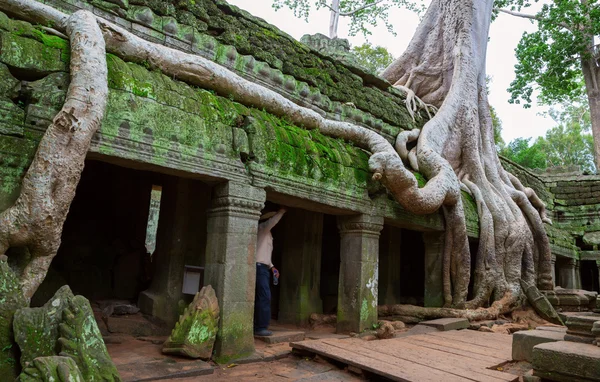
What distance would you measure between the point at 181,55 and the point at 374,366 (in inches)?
124

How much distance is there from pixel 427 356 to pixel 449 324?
185cm

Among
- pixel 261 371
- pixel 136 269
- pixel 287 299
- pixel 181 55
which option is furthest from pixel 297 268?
pixel 181 55

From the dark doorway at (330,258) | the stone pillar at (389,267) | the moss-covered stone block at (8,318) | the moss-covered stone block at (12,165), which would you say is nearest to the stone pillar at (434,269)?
the stone pillar at (389,267)

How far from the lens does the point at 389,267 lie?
7.82m

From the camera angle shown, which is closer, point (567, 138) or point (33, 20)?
point (33, 20)

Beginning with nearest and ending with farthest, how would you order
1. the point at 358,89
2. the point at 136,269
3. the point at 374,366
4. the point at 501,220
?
the point at 374,366
the point at 136,269
the point at 358,89
the point at 501,220

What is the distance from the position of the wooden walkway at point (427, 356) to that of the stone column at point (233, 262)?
62 centimetres

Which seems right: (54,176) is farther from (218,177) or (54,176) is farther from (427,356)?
(427,356)

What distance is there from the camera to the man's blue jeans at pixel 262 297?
4965mm

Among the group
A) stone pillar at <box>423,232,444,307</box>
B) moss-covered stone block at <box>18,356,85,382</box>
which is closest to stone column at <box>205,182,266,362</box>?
moss-covered stone block at <box>18,356,85,382</box>

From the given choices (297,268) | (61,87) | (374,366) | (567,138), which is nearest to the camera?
(61,87)

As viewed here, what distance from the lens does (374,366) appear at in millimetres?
3549

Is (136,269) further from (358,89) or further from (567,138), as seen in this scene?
(567,138)

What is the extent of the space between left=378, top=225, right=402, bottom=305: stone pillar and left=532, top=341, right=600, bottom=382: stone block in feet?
14.4
